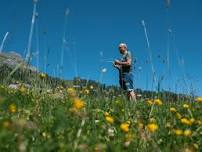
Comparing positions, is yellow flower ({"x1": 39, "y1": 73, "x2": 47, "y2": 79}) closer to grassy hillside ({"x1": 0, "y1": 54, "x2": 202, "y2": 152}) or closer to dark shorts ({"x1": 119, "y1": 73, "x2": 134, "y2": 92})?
grassy hillside ({"x1": 0, "y1": 54, "x2": 202, "y2": 152})

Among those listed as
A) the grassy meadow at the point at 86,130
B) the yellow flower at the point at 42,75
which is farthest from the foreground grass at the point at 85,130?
the yellow flower at the point at 42,75

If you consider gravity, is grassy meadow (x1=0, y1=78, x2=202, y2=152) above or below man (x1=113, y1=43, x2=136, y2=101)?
below

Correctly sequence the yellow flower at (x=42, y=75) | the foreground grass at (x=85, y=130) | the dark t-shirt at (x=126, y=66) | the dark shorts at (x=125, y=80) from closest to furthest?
the foreground grass at (x=85, y=130)
the yellow flower at (x=42, y=75)
the dark shorts at (x=125, y=80)
the dark t-shirt at (x=126, y=66)

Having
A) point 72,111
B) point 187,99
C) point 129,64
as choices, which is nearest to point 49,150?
point 72,111

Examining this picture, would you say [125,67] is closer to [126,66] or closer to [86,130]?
[126,66]

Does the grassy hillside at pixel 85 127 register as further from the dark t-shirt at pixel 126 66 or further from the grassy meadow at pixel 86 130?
the dark t-shirt at pixel 126 66

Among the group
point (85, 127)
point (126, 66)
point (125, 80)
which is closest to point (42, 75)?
point (85, 127)

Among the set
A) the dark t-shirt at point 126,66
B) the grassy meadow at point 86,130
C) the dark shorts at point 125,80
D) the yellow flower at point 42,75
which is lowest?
the grassy meadow at point 86,130

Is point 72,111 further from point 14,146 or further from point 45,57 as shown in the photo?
point 45,57

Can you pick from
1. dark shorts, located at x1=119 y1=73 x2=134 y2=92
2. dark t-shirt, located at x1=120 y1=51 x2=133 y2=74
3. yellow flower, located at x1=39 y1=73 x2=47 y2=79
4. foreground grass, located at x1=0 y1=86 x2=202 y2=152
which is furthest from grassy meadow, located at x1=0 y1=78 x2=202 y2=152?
dark t-shirt, located at x1=120 y1=51 x2=133 y2=74

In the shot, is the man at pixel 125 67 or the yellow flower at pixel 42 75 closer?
the yellow flower at pixel 42 75

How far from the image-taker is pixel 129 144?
3.93 meters

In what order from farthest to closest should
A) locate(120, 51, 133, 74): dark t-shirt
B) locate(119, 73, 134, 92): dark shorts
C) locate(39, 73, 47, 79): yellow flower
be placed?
locate(120, 51, 133, 74): dark t-shirt
locate(119, 73, 134, 92): dark shorts
locate(39, 73, 47, 79): yellow flower

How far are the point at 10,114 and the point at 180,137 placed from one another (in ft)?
5.33
